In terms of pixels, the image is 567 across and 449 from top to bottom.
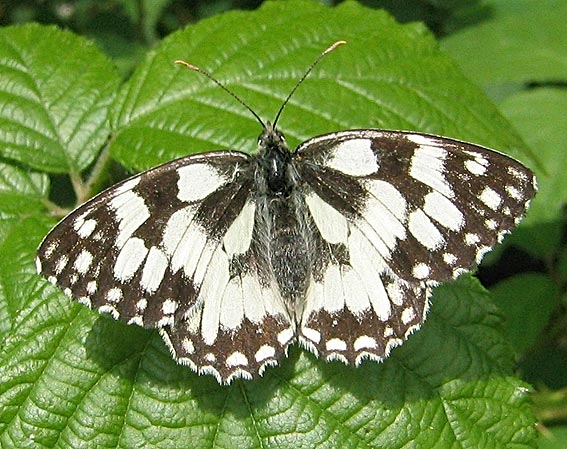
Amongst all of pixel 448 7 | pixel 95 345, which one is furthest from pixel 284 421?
pixel 448 7

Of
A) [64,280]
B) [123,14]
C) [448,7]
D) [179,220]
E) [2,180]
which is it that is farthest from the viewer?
[123,14]

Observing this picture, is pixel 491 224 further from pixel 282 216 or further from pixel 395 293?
pixel 282 216

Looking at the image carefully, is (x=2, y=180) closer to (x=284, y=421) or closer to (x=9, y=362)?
(x=9, y=362)

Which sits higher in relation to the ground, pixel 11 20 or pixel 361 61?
pixel 361 61

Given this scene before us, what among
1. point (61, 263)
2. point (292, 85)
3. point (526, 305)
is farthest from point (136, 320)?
point (526, 305)

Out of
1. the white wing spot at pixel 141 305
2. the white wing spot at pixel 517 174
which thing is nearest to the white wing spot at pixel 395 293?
the white wing spot at pixel 517 174

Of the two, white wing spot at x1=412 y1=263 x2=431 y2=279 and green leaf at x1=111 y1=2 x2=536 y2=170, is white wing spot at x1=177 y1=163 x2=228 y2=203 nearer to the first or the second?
green leaf at x1=111 y1=2 x2=536 y2=170

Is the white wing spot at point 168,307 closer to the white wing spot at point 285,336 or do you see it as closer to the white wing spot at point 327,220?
the white wing spot at point 285,336

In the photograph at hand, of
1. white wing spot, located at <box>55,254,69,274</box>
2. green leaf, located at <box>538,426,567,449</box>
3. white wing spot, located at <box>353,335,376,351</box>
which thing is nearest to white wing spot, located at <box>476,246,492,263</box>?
white wing spot, located at <box>353,335,376,351</box>
